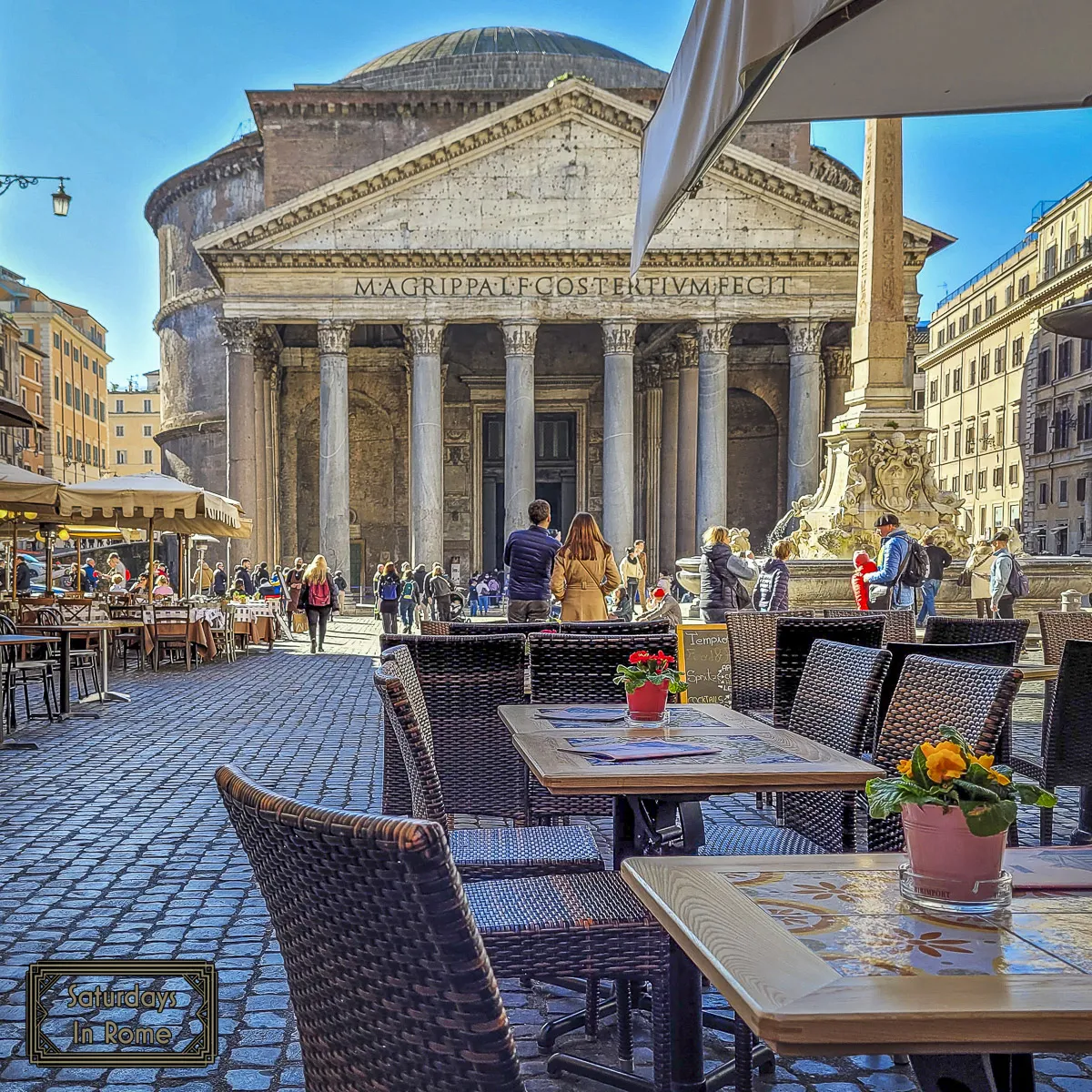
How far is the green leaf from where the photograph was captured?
1.60m

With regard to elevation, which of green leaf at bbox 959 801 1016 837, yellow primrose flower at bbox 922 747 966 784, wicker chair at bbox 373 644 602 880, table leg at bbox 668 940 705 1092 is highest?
yellow primrose flower at bbox 922 747 966 784

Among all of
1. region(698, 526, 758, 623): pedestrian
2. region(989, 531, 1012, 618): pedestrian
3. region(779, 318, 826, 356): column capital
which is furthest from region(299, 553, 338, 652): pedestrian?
region(779, 318, 826, 356): column capital

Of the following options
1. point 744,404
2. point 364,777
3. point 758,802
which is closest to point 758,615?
point 758,802

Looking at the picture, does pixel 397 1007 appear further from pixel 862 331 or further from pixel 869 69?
pixel 862 331

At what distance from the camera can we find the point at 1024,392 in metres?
47.0

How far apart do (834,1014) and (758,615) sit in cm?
474

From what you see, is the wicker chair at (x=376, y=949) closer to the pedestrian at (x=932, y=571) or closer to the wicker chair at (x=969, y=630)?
the wicker chair at (x=969, y=630)

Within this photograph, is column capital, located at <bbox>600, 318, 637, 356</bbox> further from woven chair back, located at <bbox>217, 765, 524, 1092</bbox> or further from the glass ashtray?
woven chair back, located at <bbox>217, 765, 524, 1092</bbox>

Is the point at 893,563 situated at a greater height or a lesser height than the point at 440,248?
lesser

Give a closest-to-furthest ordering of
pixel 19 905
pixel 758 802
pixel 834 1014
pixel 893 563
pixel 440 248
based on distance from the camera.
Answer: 1. pixel 834 1014
2. pixel 19 905
3. pixel 758 802
4. pixel 893 563
5. pixel 440 248

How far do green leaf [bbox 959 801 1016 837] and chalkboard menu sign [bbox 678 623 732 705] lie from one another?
19.3 feet

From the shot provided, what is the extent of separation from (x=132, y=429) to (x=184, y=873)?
85.0 meters

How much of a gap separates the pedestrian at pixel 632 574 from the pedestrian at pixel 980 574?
836 centimetres

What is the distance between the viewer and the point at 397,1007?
1317mm
